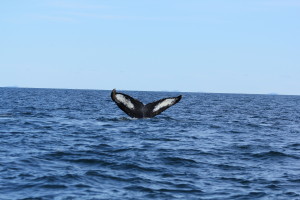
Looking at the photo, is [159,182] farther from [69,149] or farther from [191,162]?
[69,149]

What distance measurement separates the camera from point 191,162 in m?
11.8

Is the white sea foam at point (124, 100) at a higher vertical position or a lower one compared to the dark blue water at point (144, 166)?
higher

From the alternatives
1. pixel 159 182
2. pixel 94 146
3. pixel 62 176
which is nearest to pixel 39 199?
pixel 62 176

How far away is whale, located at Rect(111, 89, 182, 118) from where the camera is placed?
17047 millimetres

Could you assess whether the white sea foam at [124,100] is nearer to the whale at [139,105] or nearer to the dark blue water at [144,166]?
the whale at [139,105]

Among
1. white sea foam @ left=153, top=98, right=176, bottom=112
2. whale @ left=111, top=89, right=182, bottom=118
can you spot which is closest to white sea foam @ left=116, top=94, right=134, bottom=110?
whale @ left=111, top=89, right=182, bottom=118

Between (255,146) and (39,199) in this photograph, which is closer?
(39,199)

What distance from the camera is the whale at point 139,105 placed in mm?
17047

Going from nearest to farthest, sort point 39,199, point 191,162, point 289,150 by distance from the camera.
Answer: point 39,199
point 191,162
point 289,150

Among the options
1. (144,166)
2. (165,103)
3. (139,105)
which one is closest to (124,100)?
(139,105)

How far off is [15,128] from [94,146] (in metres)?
6.23

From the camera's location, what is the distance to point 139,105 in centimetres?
1866

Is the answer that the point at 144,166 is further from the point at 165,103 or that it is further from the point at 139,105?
the point at 139,105

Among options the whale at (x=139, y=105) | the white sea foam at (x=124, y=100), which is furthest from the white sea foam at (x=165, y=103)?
the white sea foam at (x=124, y=100)
